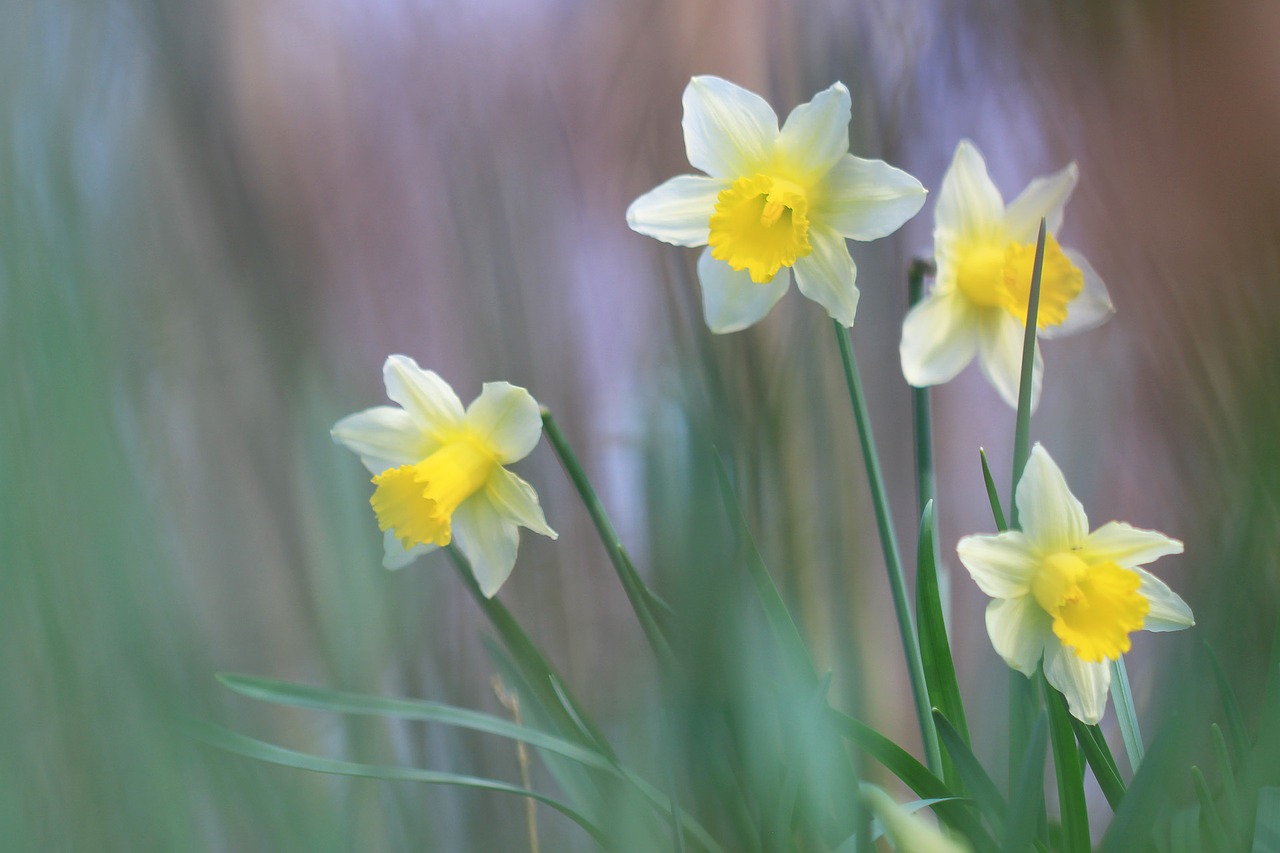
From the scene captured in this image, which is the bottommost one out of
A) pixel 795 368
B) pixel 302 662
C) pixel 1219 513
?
pixel 302 662

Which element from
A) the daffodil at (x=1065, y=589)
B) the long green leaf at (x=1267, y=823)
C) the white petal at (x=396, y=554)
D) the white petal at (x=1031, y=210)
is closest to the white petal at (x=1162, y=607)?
the daffodil at (x=1065, y=589)

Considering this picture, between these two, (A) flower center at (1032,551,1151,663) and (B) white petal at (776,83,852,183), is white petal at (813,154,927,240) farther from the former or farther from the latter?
(A) flower center at (1032,551,1151,663)

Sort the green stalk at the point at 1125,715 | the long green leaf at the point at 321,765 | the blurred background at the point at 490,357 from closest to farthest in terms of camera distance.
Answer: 1. the blurred background at the point at 490,357
2. the long green leaf at the point at 321,765
3. the green stalk at the point at 1125,715

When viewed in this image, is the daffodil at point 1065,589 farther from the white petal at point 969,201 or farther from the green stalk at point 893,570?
the white petal at point 969,201

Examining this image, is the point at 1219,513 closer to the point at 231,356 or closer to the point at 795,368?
the point at 795,368

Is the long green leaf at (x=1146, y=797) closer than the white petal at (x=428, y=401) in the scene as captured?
Yes

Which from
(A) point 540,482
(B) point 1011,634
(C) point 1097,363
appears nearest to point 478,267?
(A) point 540,482
